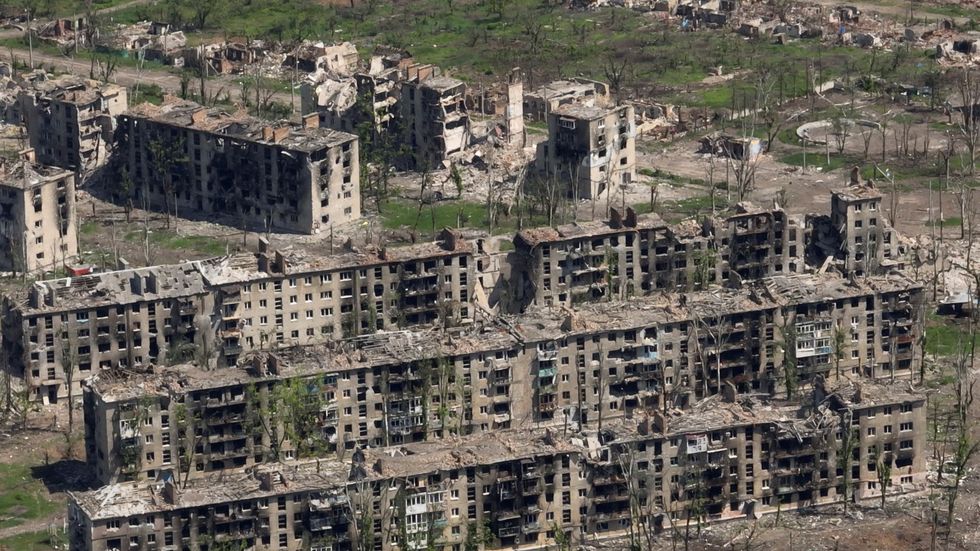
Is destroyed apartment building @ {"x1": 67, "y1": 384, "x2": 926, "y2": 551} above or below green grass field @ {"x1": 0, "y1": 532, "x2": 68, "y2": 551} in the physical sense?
above

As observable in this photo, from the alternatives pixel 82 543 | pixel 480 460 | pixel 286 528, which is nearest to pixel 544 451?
pixel 480 460

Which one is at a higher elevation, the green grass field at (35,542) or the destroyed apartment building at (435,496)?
the destroyed apartment building at (435,496)

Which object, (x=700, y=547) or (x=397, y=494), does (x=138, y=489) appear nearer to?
(x=397, y=494)

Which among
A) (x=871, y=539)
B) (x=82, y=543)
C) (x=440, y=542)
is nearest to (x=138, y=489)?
(x=82, y=543)

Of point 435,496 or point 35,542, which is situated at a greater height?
point 435,496

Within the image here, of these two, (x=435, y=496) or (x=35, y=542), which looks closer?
(x=435, y=496)

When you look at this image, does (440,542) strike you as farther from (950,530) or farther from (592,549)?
(950,530)

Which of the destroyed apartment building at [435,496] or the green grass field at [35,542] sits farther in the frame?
the green grass field at [35,542]

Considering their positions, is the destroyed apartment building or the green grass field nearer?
the destroyed apartment building
